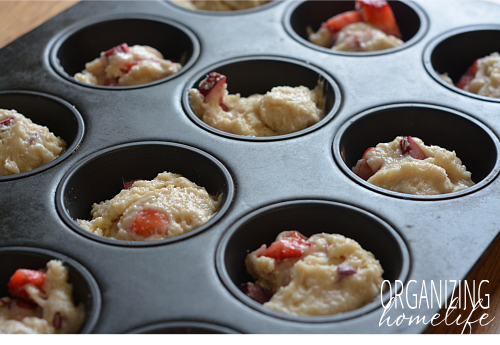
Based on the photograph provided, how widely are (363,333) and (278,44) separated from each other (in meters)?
1.56

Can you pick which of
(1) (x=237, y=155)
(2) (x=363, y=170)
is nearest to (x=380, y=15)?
(2) (x=363, y=170)

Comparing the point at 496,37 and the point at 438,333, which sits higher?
the point at 496,37

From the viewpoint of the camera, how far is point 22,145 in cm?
188

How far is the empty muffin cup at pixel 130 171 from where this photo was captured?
1748 mm

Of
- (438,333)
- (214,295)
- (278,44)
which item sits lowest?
(438,333)

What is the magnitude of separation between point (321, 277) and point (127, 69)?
1.41 metres

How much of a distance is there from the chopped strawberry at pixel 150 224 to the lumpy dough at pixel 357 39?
52.9 inches

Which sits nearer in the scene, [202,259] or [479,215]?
[202,259]

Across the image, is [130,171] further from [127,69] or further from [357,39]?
[357,39]

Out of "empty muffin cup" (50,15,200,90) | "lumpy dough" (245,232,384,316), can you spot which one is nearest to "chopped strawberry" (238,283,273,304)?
"lumpy dough" (245,232,384,316)

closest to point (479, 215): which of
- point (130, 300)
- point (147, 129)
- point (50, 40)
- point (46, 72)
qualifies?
point (130, 300)

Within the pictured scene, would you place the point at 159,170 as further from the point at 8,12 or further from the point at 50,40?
the point at 8,12

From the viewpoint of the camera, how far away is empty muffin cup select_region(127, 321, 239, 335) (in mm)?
1233

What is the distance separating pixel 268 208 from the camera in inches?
61.6
